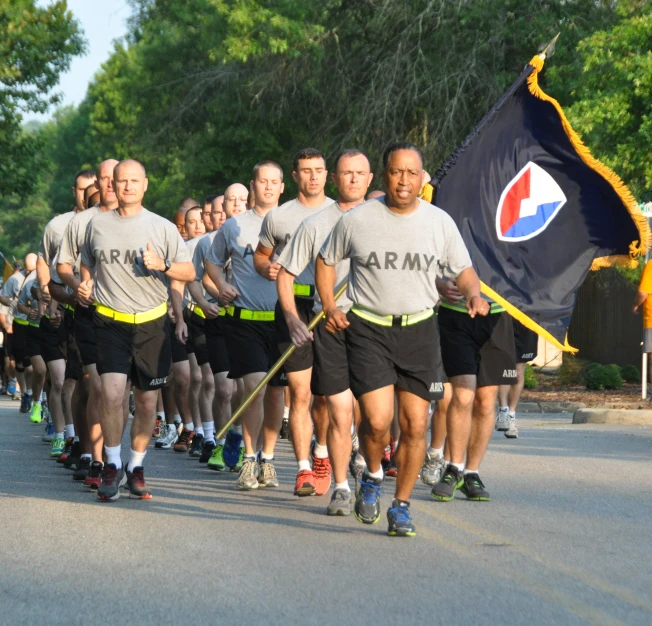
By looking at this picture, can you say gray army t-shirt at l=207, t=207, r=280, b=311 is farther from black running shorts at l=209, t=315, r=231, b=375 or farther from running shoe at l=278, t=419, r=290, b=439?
running shoe at l=278, t=419, r=290, b=439

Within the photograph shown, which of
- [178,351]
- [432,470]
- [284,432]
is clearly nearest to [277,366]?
[432,470]

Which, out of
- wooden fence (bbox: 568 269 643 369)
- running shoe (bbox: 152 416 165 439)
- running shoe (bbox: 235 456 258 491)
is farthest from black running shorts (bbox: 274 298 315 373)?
wooden fence (bbox: 568 269 643 369)

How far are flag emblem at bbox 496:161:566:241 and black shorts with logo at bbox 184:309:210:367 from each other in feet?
13.4

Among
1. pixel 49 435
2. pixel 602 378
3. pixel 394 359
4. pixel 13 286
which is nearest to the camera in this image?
pixel 394 359

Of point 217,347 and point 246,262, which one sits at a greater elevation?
point 246,262

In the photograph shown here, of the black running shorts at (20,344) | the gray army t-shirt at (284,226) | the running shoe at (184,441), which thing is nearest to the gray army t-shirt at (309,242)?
the gray army t-shirt at (284,226)

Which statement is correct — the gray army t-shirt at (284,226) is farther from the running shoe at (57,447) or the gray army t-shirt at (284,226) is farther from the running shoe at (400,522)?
the running shoe at (57,447)

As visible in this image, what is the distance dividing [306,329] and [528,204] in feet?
9.73

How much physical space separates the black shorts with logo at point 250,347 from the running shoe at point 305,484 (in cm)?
117

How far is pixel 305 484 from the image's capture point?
31.5 feet

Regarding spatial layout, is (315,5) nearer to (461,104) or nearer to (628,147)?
(461,104)

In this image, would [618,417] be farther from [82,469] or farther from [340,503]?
[340,503]

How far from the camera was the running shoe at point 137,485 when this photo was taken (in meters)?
9.70

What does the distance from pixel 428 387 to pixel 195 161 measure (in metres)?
28.7
